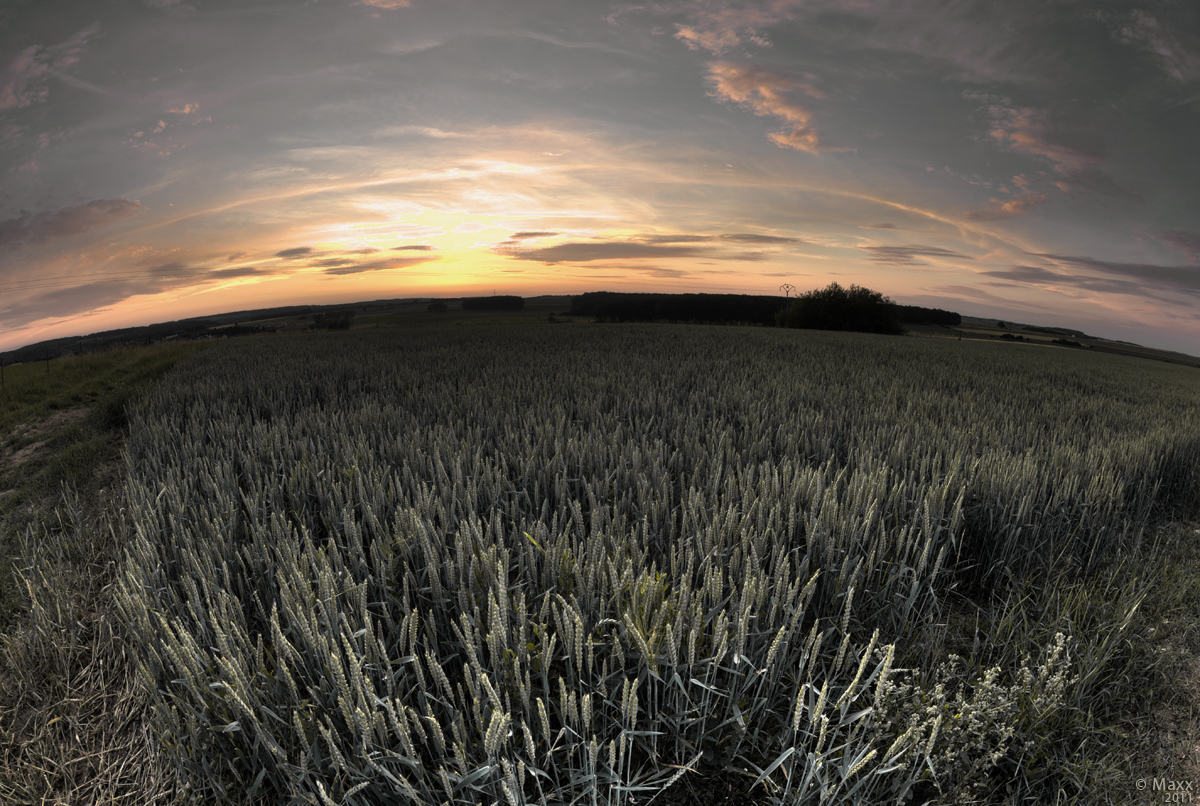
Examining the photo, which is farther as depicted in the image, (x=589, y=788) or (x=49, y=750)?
(x=49, y=750)

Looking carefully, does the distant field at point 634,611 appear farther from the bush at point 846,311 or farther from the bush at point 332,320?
the bush at point 846,311

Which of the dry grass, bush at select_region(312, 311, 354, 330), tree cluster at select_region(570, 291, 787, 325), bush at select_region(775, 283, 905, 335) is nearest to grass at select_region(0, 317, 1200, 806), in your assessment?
the dry grass

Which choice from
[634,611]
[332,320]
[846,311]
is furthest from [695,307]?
[634,611]

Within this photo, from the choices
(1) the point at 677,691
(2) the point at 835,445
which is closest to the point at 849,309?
(2) the point at 835,445

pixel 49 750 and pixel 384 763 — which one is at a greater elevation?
pixel 384 763

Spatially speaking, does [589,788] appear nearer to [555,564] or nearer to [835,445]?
[555,564]

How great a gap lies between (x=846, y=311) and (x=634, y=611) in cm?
6025

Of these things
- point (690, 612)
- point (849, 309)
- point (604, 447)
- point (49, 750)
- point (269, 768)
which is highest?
point (849, 309)

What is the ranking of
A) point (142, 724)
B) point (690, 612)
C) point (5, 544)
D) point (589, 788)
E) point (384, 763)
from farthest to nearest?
1. point (5, 544)
2. point (142, 724)
3. point (690, 612)
4. point (384, 763)
5. point (589, 788)

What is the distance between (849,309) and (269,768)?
201 ft

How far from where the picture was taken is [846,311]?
54.4 meters

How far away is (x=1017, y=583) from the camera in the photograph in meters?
2.89

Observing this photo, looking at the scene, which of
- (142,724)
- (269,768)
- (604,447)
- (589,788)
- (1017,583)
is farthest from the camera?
(604,447)

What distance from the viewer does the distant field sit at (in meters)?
1.53
